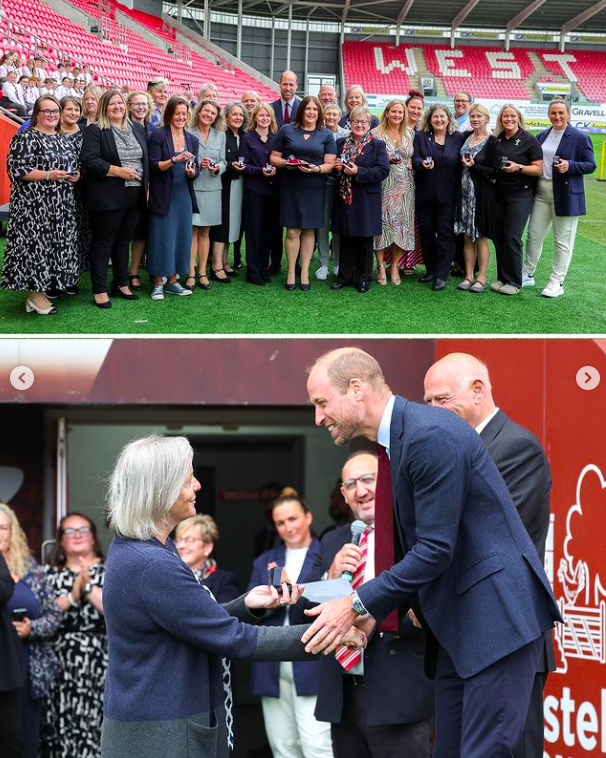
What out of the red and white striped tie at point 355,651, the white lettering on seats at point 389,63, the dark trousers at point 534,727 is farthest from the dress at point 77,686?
the white lettering on seats at point 389,63

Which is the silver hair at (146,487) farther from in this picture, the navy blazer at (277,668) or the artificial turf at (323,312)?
the artificial turf at (323,312)

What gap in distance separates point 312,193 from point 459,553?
14.0ft

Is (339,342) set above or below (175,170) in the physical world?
below

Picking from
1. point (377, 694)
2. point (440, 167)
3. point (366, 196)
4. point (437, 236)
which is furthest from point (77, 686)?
point (440, 167)

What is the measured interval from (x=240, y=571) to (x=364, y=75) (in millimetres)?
5527

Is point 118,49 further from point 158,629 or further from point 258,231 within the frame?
point 158,629

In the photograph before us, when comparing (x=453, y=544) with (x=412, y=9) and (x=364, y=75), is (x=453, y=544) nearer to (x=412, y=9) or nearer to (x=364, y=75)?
(x=364, y=75)

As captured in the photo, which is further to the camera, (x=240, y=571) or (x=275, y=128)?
(x=240, y=571)

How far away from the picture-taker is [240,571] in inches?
322

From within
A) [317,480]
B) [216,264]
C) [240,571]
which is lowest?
[240,571]

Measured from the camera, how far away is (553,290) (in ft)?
19.8

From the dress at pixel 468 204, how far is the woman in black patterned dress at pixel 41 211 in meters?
2.51

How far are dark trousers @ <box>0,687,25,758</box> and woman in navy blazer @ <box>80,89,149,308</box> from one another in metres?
2.31

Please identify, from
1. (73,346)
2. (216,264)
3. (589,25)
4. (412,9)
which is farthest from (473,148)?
(412,9)
